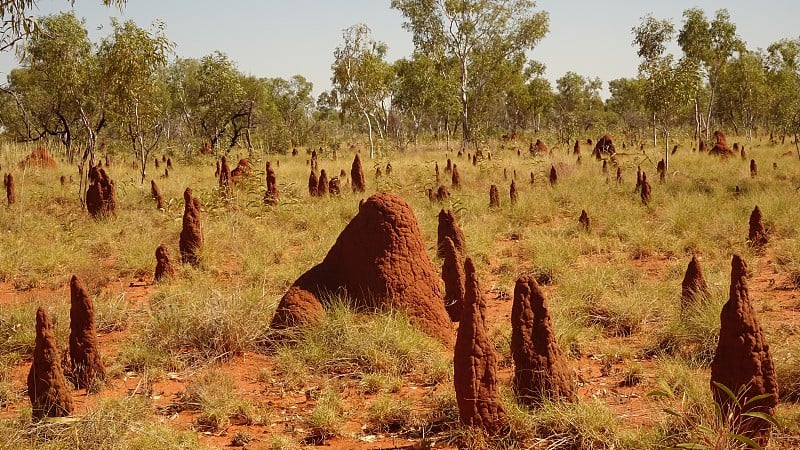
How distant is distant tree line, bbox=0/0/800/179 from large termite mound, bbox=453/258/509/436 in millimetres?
11732

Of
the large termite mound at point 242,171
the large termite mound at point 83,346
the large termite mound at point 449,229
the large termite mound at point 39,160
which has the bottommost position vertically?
the large termite mound at point 83,346

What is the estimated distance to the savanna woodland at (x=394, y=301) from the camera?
387cm

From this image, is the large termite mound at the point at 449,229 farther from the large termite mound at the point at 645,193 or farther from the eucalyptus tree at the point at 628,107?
the eucalyptus tree at the point at 628,107

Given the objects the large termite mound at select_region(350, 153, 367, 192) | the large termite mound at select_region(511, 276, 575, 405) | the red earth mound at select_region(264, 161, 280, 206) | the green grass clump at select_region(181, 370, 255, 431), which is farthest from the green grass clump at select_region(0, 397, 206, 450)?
the large termite mound at select_region(350, 153, 367, 192)

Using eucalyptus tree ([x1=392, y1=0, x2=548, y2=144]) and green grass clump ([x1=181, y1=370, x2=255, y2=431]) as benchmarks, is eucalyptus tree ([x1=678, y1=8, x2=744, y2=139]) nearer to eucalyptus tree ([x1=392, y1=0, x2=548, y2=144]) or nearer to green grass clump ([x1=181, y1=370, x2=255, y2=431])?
eucalyptus tree ([x1=392, y1=0, x2=548, y2=144])

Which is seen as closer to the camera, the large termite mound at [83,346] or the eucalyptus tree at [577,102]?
the large termite mound at [83,346]

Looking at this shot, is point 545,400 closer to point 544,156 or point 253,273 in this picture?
point 253,273

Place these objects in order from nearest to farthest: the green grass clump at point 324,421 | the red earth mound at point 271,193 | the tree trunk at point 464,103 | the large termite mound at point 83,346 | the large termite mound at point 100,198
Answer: the green grass clump at point 324,421 < the large termite mound at point 83,346 < the large termite mound at point 100,198 < the red earth mound at point 271,193 < the tree trunk at point 464,103

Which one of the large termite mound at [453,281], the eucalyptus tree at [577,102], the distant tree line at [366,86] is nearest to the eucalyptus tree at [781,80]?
the distant tree line at [366,86]

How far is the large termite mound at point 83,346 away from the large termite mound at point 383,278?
5.09 feet

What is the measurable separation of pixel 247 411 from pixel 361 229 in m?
2.05

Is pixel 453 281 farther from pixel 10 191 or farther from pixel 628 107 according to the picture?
pixel 628 107

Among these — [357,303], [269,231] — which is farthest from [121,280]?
[357,303]

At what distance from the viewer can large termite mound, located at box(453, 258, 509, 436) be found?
3.80m
